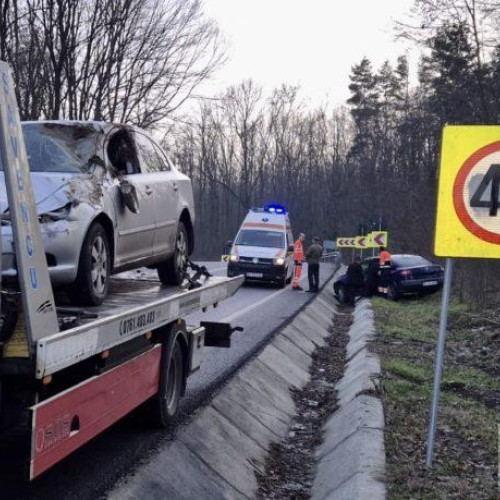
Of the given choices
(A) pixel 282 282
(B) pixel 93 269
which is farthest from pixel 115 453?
(A) pixel 282 282

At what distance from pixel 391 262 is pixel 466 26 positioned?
24.5ft

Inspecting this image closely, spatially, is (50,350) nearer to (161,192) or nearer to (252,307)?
(161,192)

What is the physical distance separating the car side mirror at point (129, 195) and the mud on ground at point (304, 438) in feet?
8.54

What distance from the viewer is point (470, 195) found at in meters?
5.80

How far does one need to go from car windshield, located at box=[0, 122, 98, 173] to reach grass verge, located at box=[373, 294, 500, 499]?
3463 mm

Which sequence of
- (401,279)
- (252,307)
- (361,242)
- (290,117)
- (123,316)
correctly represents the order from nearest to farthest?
(123,316) < (252,307) < (401,279) < (361,242) < (290,117)

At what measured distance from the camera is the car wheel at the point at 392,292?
22073 millimetres

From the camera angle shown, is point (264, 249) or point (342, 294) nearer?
point (342, 294)

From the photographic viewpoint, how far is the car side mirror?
258 inches

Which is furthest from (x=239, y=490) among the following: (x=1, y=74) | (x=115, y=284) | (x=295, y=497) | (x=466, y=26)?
(x=466, y=26)

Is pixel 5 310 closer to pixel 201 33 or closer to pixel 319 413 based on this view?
pixel 319 413

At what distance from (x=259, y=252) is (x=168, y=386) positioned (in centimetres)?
1719

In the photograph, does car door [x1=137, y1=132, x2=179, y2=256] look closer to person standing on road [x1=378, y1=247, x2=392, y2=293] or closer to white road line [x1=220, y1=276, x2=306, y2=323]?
white road line [x1=220, y1=276, x2=306, y2=323]

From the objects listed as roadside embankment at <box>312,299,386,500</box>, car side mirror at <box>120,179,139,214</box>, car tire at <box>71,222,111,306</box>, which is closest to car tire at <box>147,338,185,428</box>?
car tire at <box>71,222,111,306</box>
